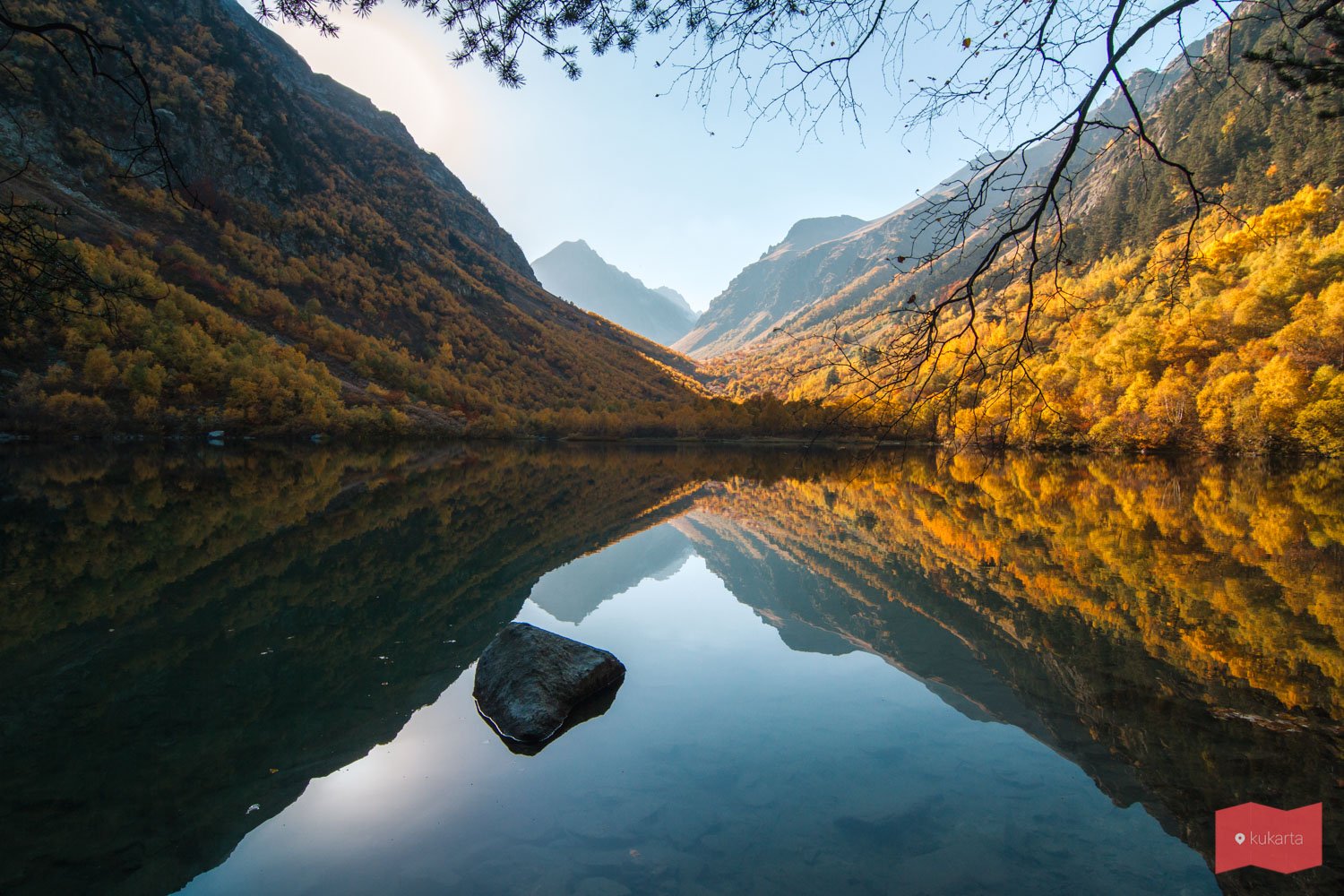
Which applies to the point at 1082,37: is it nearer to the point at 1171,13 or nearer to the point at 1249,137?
the point at 1171,13

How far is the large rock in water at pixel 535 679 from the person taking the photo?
20.7 feet

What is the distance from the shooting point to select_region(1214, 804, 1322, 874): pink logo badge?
13.6ft

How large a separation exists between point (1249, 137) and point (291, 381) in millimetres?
127986

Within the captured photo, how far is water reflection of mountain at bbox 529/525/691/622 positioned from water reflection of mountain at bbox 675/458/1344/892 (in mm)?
1284

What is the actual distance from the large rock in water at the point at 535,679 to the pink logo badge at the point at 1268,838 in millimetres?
5869

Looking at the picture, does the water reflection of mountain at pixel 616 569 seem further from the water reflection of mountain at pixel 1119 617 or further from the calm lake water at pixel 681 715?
the water reflection of mountain at pixel 1119 617

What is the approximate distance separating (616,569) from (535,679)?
10166 millimetres

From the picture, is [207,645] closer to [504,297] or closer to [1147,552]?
[1147,552]

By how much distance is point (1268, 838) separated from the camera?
14.7 ft

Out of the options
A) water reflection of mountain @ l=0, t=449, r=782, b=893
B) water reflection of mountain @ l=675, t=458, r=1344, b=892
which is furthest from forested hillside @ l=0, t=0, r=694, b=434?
water reflection of mountain @ l=675, t=458, r=1344, b=892

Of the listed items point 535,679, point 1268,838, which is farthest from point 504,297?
point 1268,838

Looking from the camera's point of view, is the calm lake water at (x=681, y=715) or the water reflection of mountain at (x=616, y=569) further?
the water reflection of mountain at (x=616, y=569)

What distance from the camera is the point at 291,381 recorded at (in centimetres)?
5709

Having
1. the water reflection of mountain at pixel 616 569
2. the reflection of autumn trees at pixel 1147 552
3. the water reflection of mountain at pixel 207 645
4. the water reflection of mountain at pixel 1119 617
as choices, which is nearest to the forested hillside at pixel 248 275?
the water reflection of mountain at pixel 207 645
